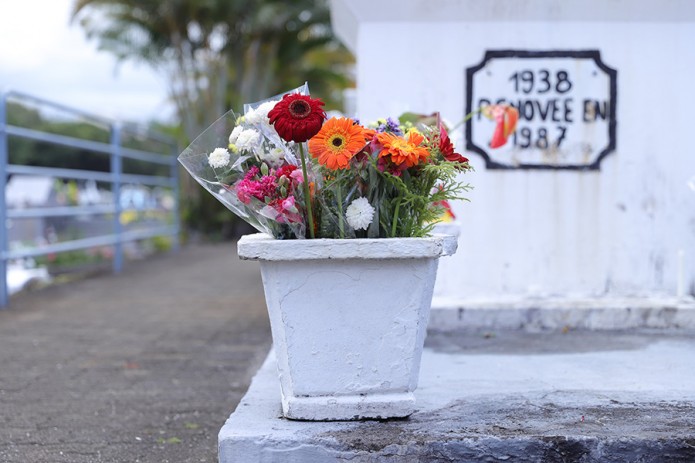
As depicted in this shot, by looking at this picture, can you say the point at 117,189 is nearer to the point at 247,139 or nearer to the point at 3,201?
the point at 3,201

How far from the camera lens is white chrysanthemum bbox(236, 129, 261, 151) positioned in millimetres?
3035

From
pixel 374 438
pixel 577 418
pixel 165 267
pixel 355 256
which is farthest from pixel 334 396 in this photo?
pixel 165 267

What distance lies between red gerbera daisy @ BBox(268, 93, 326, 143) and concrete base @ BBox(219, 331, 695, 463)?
1015 mm

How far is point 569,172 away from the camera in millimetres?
5164

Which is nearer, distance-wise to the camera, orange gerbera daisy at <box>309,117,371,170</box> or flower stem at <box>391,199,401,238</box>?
orange gerbera daisy at <box>309,117,371,170</box>

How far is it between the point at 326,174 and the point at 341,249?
0.32 metres

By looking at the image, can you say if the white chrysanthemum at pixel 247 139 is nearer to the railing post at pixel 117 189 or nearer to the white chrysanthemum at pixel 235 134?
the white chrysanthemum at pixel 235 134

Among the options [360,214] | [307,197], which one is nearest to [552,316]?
[360,214]

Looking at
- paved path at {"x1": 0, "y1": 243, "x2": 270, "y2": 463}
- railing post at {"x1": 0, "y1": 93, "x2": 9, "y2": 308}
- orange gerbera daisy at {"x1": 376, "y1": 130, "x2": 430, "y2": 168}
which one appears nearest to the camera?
orange gerbera daisy at {"x1": 376, "y1": 130, "x2": 430, "y2": 168}

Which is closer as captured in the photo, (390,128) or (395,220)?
(395,220)

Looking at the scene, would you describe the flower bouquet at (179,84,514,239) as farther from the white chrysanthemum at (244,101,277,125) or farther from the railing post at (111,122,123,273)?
the railing post at (111,122,123,273)

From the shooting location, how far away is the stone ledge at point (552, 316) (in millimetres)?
4867

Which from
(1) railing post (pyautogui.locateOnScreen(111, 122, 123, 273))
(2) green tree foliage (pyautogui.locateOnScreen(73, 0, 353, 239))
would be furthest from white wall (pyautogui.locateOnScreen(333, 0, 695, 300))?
(2) green tree foliage (pyautogui.locateOnScreen(73, 0, 353, 239))

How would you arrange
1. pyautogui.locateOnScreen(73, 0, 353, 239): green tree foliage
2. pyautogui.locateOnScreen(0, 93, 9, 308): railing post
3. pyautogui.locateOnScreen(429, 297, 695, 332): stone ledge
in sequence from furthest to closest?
pyautogui.locateOnScreen(73, 0, 353, 239): green tree foliage → pyautogui.locateOnScreen(0, 93, 9, 308): railing post → pyautogui.locateOnScreen(429, 297, 695, 332): stone ledge
